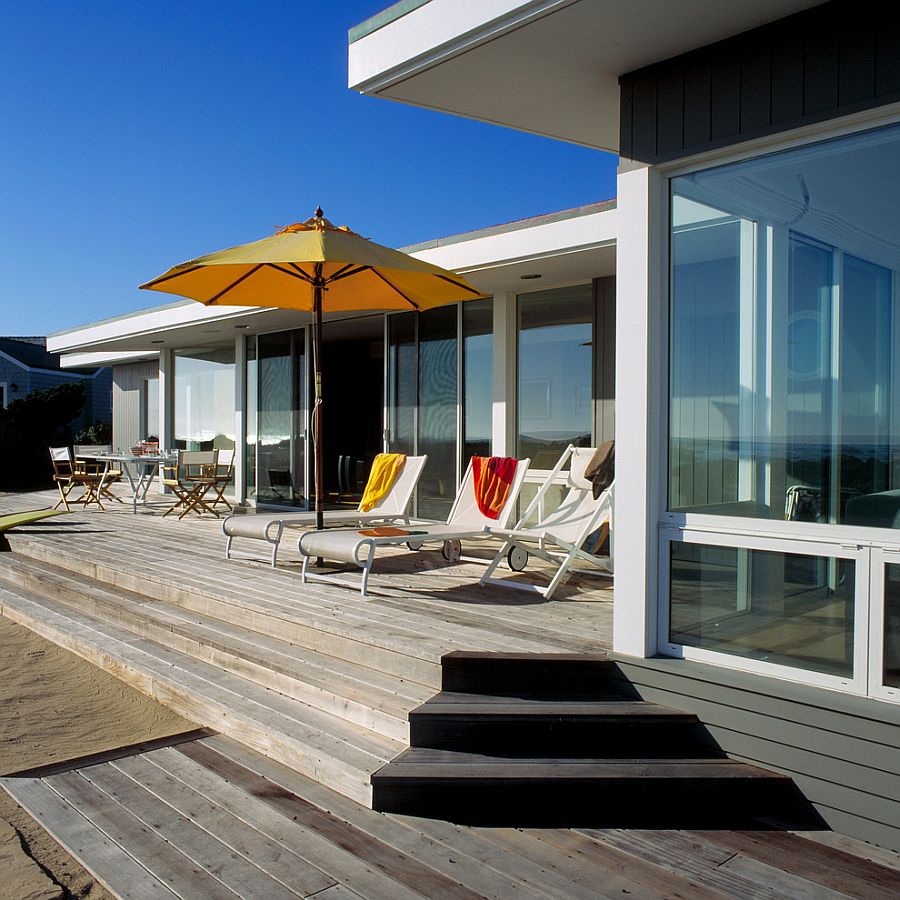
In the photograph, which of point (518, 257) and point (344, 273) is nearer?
point (344, 273)

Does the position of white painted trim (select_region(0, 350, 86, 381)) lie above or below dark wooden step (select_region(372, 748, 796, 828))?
above

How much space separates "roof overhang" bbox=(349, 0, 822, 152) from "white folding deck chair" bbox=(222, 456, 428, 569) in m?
3.26

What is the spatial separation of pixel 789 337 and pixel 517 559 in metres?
3.16

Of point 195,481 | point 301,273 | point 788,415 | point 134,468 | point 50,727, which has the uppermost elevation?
point 301,273

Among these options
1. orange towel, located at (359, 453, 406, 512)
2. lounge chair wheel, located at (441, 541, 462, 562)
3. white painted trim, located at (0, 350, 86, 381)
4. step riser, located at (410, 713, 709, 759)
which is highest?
white painted trim, located at (0, 350, 86, 381)

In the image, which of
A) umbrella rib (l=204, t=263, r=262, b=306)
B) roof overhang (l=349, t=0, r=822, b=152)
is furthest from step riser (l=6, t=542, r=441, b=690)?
roof overhang (l=349, t=0, r=822, b=152)

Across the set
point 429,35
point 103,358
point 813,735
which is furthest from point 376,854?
point 103,358

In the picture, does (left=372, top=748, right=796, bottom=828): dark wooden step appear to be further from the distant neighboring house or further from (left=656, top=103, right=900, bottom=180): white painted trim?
the distant neighboring house

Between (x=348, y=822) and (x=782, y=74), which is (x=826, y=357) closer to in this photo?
(x=782, y=74)

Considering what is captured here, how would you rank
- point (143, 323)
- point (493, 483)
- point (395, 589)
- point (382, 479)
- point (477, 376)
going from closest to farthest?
point (395, 589) < point (493, 483) < point (382, 479) < point (477, 376) < point (143, 323)

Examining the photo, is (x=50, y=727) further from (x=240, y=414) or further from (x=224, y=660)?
(x=240, y=414)

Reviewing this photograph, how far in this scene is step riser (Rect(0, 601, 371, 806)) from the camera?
10.7ft

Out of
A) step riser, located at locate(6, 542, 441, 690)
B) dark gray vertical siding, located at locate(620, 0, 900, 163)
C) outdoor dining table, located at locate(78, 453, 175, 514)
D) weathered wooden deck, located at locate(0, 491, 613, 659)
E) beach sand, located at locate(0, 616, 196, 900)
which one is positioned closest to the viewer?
beach sand, located at locate(0, 616, 196, 900)

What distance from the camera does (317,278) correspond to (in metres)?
6.03
